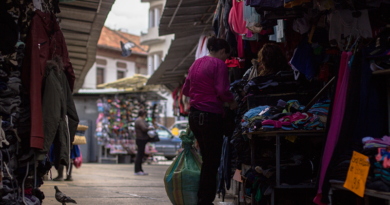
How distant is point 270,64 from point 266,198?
1.59 meters

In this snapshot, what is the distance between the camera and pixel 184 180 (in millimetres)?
5648

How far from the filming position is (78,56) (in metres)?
12.2

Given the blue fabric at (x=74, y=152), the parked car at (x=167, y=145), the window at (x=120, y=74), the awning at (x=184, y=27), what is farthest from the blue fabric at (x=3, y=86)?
the window at (x=120, y=74)

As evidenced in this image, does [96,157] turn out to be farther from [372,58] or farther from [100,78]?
[372,58]

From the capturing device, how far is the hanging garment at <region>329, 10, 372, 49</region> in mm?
4160

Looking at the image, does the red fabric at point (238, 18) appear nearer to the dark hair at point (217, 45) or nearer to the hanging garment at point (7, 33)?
the dark hair at point (217, 45)

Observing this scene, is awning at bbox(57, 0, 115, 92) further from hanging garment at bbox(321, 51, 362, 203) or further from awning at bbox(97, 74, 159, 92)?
awning at bbox(97, 74, 159, 92)

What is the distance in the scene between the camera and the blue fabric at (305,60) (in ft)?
17.0

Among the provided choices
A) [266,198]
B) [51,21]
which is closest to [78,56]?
[51,21]

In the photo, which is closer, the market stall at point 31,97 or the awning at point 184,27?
the market stall at point 31,97

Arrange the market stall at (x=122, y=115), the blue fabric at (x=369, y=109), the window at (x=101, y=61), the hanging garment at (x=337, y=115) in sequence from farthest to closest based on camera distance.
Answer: the window at (x=101, y=61), the market stall at (x=122, y=115), the hanging garment at (x=337, y=115), the blue fabric at (x=369, y=109)

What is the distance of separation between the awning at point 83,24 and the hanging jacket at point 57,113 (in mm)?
3343

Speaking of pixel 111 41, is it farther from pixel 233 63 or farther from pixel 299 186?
pixel 299 186

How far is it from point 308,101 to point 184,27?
186 inches
